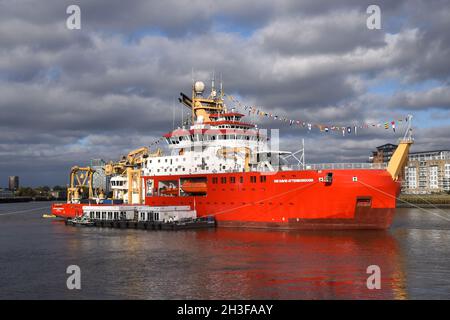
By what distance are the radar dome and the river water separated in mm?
19501

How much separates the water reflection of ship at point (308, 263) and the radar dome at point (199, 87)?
66.2 ft

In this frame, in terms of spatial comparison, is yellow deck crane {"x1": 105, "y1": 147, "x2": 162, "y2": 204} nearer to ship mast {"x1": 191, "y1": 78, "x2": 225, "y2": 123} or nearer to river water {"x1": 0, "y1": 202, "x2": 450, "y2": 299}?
ship mast {"x1": 191, "y1": 78, "x2": 225, "y2": 123}

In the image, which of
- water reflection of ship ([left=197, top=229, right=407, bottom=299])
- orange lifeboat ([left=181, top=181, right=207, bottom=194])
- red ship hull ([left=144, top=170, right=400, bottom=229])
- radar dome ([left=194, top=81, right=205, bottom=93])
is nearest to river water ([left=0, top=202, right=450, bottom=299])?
water reflection of ship ([left=197, top=229, right=407, bottom=299])

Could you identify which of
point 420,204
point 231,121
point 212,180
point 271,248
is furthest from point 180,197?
point 420,204

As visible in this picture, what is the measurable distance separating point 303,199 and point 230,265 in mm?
14397

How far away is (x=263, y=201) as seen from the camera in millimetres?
41625

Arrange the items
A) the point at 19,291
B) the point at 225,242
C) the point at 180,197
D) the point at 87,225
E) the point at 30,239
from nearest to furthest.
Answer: the point at 19,291 < the point at 225,242 < the point at 30,239 < the point at 180,197 < the point at 87,225

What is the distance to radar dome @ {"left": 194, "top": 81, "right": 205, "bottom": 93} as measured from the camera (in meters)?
54.7

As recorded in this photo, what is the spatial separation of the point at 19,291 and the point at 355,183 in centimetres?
2513

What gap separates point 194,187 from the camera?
45750 millimetres

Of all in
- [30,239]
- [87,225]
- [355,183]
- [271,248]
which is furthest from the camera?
[87,225]

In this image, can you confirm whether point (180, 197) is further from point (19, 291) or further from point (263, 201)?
point (19, 291)

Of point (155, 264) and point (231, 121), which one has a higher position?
point (231, 121)

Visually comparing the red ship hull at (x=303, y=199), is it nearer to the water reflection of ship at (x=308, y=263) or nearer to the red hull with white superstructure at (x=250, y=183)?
the red hull with white superstructure at (x=250, y=183)
